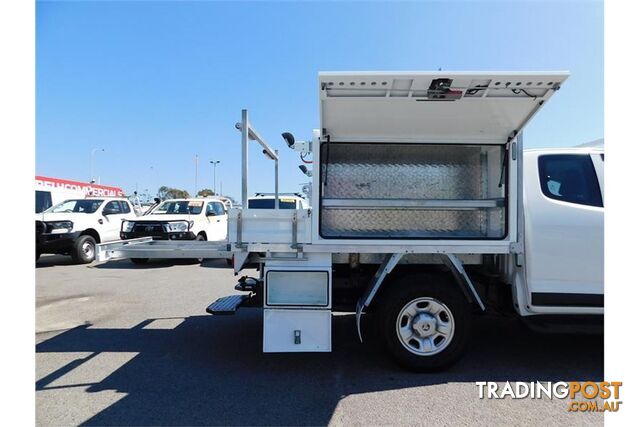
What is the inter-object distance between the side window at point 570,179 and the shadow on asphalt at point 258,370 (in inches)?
67.4

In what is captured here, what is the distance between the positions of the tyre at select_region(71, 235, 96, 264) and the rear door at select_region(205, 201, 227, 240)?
322 centimetres

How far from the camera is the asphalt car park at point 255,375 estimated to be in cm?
292

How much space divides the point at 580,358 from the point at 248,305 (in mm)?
3590

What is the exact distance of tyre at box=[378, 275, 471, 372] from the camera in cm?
347

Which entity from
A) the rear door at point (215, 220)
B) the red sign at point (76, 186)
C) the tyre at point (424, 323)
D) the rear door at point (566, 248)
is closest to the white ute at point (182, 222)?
the rear door at point (215, 220)

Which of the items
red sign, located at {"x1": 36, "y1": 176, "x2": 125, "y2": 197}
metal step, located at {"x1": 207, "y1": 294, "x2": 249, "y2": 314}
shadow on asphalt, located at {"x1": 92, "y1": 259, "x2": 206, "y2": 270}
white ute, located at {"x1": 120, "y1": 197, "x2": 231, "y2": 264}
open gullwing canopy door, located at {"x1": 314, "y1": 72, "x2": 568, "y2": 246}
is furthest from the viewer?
red sign, located at {"x1": 36, "y1": 176, "x2": 125, "y2": 197}

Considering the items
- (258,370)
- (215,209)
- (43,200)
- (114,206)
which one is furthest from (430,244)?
(43,200)

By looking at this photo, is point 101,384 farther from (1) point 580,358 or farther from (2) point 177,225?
(2) point 177,225

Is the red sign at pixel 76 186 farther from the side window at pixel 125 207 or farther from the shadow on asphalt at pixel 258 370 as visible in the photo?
the shadow on asphalt at pixel 258 370

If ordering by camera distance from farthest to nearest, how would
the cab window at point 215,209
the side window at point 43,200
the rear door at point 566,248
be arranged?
the side window at point 43,200 → the cab window at point 215,209 → the rear door at point 566,248

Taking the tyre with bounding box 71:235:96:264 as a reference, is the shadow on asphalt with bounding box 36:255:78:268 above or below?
below

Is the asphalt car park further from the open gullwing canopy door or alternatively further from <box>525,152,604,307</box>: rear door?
the open gullwing canopy door

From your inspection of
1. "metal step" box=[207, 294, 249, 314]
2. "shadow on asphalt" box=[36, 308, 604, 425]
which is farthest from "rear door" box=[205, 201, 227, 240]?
"metal step" box=[207, 294, 249, 314]
